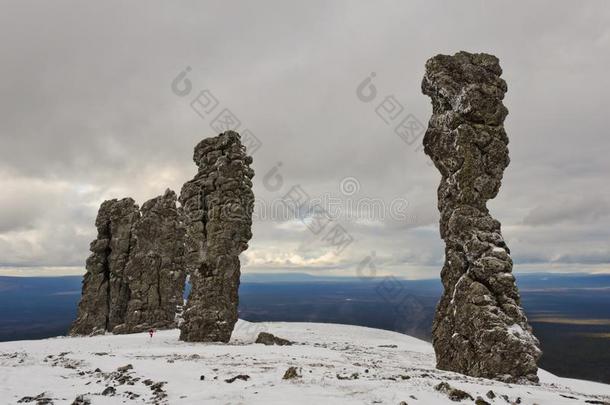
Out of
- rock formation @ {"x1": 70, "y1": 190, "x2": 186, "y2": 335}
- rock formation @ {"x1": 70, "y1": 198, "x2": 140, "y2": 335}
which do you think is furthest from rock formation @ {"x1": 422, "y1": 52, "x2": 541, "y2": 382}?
rock formation @ {"x1": 70, "y1": 198, "x2": 140, "y2": 335}

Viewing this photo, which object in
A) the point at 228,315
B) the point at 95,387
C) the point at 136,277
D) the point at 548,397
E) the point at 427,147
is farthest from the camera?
the point at 136,277

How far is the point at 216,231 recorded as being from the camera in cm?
3678

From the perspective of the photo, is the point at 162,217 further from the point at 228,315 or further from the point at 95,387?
the point at 95,387

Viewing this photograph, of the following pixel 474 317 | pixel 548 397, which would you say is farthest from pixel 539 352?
pixel 548 397

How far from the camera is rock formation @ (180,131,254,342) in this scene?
35562mm

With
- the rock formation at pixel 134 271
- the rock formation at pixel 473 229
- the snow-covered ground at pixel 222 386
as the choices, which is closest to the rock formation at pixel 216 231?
the snow-covered ground at pixel 222 386

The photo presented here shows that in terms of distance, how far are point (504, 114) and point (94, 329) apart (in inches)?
2275

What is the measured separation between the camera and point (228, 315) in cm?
3581

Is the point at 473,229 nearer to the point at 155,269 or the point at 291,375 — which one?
the point at 291,375

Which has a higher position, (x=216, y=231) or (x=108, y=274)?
(x=216, y=231)

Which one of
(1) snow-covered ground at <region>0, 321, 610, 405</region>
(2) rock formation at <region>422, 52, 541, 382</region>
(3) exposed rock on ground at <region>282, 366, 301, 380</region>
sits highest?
(2) rock formation at <region>422, 52, 541, 382</region>

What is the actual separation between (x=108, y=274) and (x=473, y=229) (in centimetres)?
5436

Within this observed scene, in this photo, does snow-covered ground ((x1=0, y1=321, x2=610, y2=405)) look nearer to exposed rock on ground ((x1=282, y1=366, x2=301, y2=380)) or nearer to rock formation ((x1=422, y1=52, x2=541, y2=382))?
exposed rock on ground ((x1=282, y1=366, x2=301, y2=380))

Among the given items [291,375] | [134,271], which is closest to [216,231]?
[291,375]
